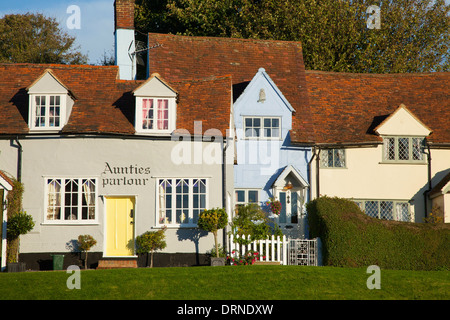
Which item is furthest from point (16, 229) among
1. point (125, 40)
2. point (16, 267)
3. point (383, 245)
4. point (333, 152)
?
point (333, 152)

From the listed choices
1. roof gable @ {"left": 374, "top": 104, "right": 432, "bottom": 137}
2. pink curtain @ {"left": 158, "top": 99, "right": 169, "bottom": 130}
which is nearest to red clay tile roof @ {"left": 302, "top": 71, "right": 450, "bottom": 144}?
roof gable @ {"left": 374, "top": 104, "right": 432, "bottom": 137}

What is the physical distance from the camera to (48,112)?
984 inches

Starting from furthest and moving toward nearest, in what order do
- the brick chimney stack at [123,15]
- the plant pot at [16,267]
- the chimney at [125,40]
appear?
1. the brick chimney stack at [123,15]
2. the chimney at [125,40]
3. the plant pot at [16,267]

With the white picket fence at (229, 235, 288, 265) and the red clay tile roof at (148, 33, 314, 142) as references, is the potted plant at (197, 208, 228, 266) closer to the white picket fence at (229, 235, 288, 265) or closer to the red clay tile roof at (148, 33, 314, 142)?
the white picket fence at (229, 235, 288, 265)

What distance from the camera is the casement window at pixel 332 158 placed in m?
31.0

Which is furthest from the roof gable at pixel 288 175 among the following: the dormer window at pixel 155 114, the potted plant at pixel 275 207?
the dormer window at pixel 155 114

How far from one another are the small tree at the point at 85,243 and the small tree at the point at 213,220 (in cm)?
396

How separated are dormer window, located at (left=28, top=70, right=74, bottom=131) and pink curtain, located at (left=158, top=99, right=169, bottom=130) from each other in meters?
3.57

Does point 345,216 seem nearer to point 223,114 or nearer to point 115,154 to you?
point 223,114

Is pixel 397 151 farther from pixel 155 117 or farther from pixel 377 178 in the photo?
pixel 155 117

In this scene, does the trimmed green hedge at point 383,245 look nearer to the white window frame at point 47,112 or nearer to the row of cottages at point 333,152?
the row of cottages at point 333,152

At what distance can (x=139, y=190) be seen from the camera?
2461 centimetres
